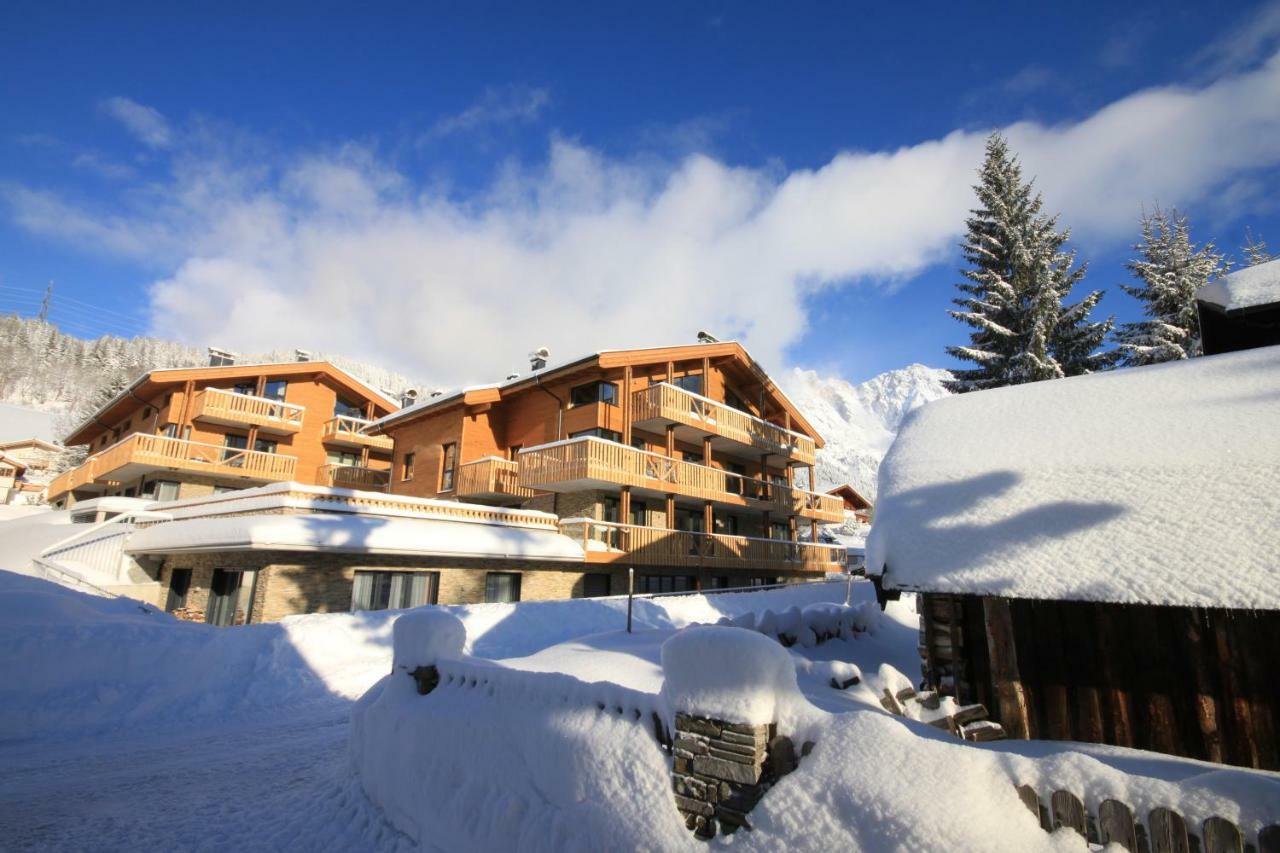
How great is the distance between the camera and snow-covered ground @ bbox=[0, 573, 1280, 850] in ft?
10.2

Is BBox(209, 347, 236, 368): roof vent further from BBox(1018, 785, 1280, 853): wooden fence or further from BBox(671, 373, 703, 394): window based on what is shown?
BBox(1018, 785, 1280, 853): wooden fence

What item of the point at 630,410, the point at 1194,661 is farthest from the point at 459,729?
the point at 630,410

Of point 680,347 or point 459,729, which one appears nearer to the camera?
point 459,729

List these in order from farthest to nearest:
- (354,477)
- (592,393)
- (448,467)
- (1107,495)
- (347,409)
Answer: (347,409) < (354,477) < (448,467) < (592,393) < (1107,495)

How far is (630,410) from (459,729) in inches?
726

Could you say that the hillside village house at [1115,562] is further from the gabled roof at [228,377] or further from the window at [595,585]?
the gabled roof at [228,377]

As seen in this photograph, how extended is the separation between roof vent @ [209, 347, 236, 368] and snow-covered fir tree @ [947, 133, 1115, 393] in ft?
113

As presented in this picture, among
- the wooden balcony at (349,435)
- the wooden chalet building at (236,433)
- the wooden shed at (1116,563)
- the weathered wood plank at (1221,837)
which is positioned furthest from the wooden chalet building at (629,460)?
the weathered wood plank at (1221,837)

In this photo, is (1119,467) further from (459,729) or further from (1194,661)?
(459,729)

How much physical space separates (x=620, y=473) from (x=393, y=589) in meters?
7.88

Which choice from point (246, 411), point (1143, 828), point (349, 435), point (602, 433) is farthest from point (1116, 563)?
point (349, 435)

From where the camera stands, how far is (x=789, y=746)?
3.75 metres

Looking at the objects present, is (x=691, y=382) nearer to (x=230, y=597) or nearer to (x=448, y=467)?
(x=448, y=467)

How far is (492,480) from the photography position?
76.0ft
